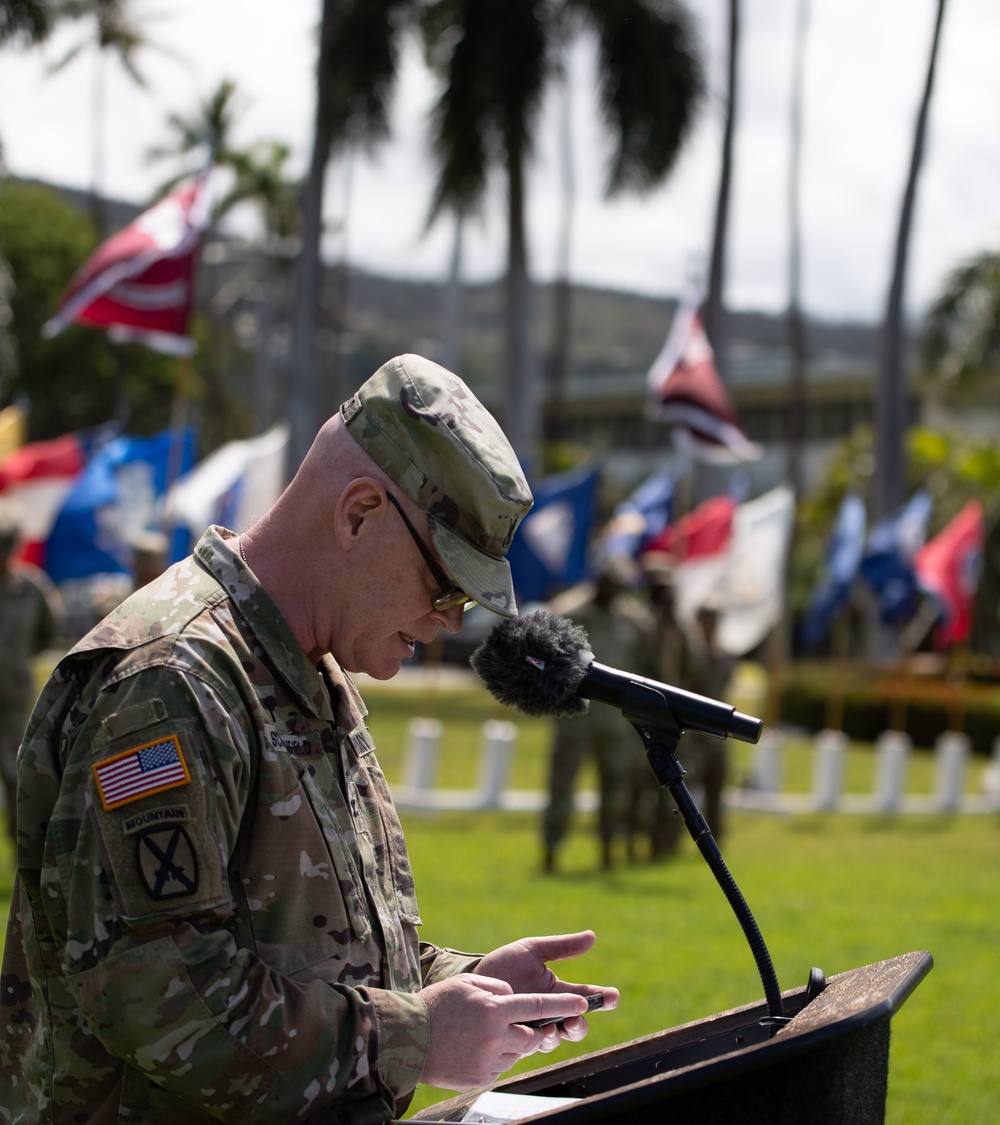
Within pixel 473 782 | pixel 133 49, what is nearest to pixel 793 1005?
pixel 473 782

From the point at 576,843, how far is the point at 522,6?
16079 millimetres

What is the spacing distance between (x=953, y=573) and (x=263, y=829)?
54.1 ft

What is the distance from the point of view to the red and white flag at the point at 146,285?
1293cm

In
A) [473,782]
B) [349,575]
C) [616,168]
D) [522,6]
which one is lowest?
[473,782]

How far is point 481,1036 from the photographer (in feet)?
6.05

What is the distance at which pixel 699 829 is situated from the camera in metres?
2.03

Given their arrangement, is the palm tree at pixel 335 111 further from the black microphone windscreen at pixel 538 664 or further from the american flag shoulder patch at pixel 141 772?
the american flag shoulder patch at pixel 141 772

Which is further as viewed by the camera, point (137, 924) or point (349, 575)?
point (349, 575)

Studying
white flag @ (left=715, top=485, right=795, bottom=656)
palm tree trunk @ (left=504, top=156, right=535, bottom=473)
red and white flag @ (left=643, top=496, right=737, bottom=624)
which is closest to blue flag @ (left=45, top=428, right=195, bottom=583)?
red and white flag @ (left=643, top=496, right=737, bottom=624)

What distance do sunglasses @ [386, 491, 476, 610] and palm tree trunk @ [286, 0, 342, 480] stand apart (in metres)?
21.4

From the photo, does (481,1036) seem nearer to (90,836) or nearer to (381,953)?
(381,953)

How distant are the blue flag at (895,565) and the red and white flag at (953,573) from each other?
0.54 feet

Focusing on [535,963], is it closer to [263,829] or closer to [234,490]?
[263,829]

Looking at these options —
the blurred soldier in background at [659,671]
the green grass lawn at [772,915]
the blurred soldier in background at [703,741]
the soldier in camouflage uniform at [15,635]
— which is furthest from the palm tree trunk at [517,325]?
the soldier in camouflage uniform at [15,635]
